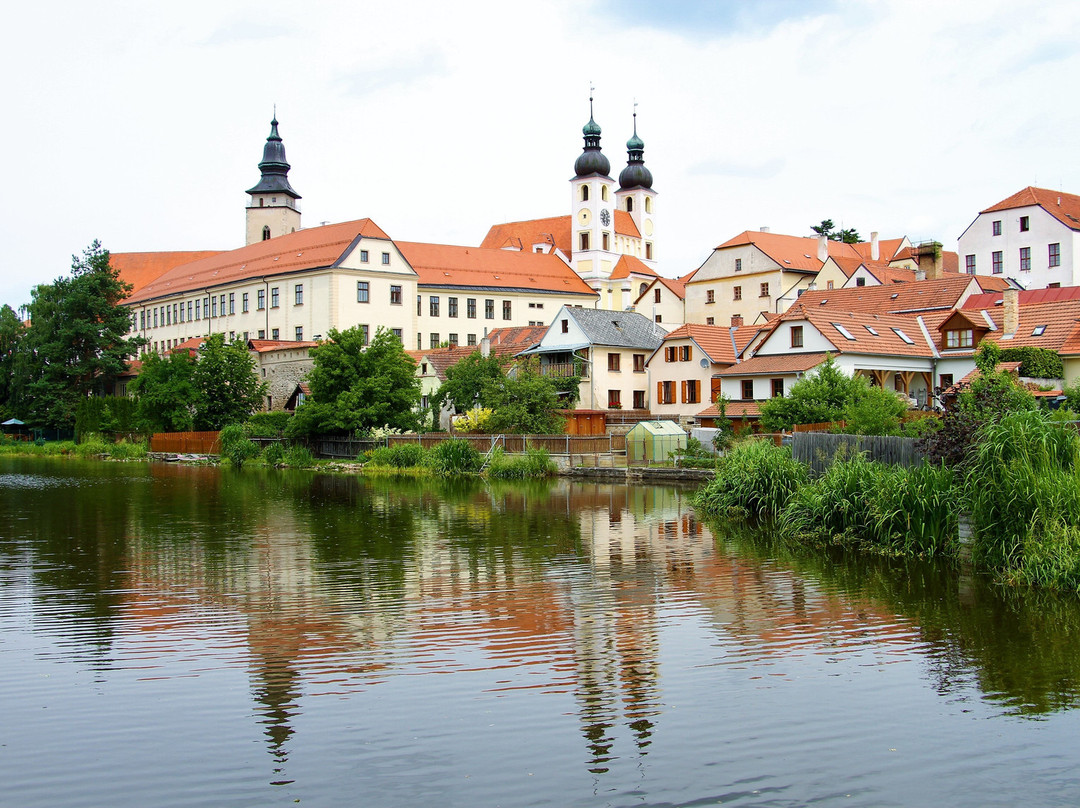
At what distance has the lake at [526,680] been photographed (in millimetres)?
7887

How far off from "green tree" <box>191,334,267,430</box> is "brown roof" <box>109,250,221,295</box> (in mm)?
59003

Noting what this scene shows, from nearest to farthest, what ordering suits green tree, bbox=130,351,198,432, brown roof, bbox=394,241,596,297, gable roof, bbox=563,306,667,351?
1. gable roof, bbox=563,306,667,351
2. green tree, bbox=130,351,198,432
3. brown roof, bbox=394,241,596,297

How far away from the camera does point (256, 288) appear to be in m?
89.3

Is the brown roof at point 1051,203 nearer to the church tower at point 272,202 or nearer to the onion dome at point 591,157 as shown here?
the onion dome at point 591,157

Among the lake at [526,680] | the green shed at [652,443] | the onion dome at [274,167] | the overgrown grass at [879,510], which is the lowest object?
the lake at [526,680]

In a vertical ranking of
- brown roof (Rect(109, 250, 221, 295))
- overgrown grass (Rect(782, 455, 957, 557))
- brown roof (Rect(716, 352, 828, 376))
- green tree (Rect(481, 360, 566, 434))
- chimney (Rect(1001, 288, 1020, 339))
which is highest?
brown roof (Rect(109, 250, 221, 295))

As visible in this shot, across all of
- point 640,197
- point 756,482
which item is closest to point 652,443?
point 756,482

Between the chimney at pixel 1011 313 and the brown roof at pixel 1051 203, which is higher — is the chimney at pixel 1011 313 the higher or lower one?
the lower one

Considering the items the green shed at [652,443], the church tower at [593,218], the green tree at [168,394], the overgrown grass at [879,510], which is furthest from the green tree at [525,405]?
the church tower at [593,218]

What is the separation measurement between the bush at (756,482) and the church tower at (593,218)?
88.1m

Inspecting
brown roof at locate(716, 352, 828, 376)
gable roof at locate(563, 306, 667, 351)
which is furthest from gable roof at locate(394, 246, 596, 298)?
brown roof at locate(716, 352, 828, 376)

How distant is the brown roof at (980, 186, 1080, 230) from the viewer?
69375 mm

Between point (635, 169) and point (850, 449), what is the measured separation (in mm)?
108941

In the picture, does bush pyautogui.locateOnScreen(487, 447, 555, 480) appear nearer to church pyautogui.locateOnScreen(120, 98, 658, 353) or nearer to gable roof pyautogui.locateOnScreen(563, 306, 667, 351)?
gable roof pyautogui.locateOnScreen(563, 306, 667, 351)
